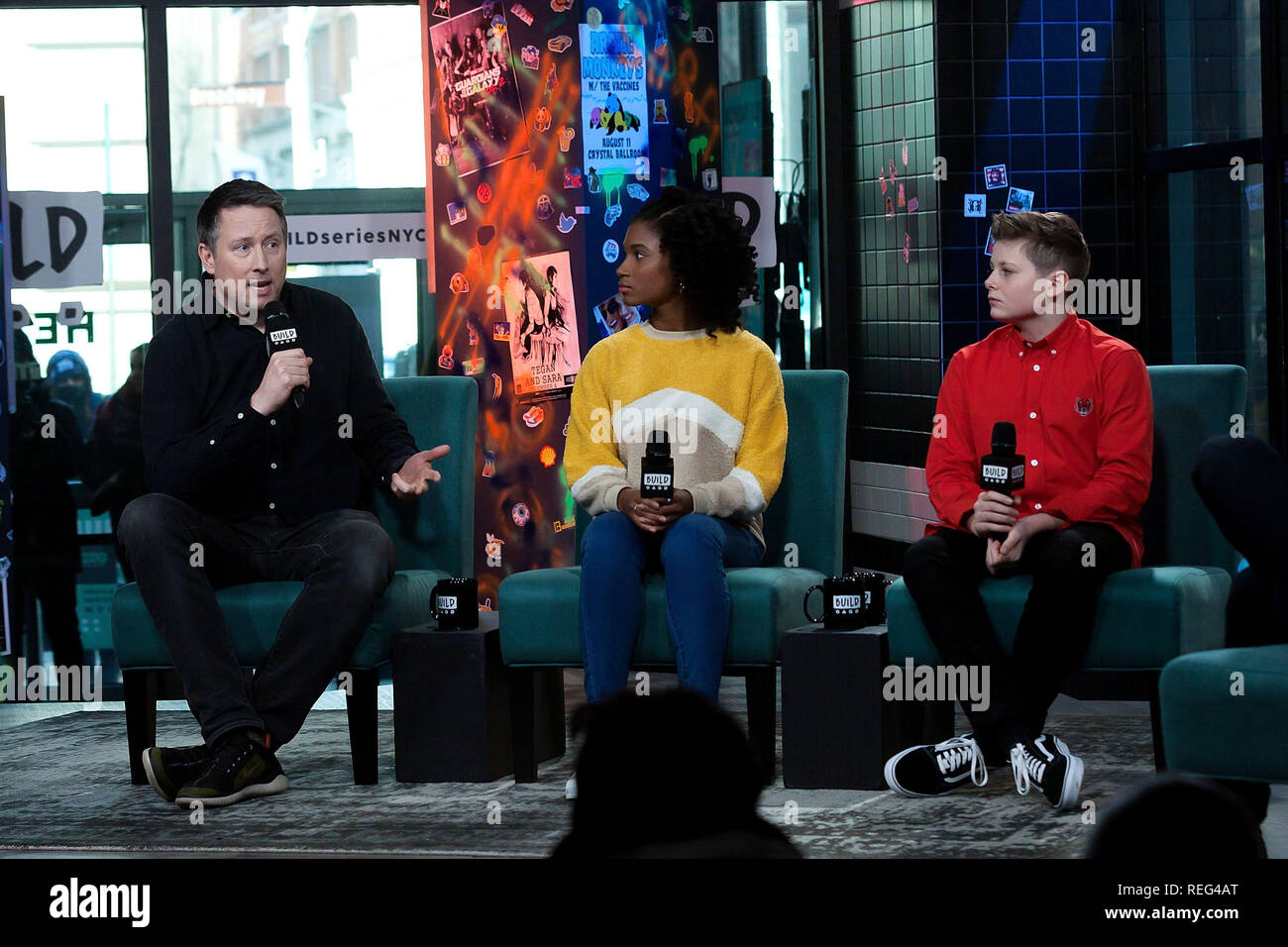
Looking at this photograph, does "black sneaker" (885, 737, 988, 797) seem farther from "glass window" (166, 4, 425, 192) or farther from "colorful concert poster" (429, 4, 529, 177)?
"glass window" (166, 4, 425, 192)

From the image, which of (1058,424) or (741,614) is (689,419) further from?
(1058,424)

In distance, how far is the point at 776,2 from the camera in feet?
17.2

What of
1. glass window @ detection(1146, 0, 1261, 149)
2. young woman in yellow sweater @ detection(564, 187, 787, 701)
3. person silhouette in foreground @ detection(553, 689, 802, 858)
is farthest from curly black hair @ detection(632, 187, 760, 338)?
person silhouette in foreground @ detection(553, 689, 802, 858)

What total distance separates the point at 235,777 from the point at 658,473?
1.08 metres

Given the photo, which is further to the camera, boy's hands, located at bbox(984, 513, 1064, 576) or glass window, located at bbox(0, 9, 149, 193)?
glass window, located at bbox(0, 9, 149, 193)

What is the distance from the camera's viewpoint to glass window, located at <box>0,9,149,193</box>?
492cm

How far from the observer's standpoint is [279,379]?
334cm

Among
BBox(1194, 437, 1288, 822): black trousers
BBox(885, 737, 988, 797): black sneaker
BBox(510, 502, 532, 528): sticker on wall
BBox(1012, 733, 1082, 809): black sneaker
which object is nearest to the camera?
BBox(1194, 437, 1288, 822): black trousers

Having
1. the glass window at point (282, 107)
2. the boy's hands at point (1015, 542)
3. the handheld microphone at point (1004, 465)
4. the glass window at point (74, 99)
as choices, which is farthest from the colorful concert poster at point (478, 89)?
the boy's hands at point (1015, 542)

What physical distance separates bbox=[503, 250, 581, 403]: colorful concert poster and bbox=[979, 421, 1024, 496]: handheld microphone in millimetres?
1976

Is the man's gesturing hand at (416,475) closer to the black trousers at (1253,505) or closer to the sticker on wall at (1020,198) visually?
the black trousers at (1253,505)

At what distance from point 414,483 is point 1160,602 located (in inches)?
63.6

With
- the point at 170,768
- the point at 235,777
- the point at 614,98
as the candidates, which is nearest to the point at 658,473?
the point at 235,777
